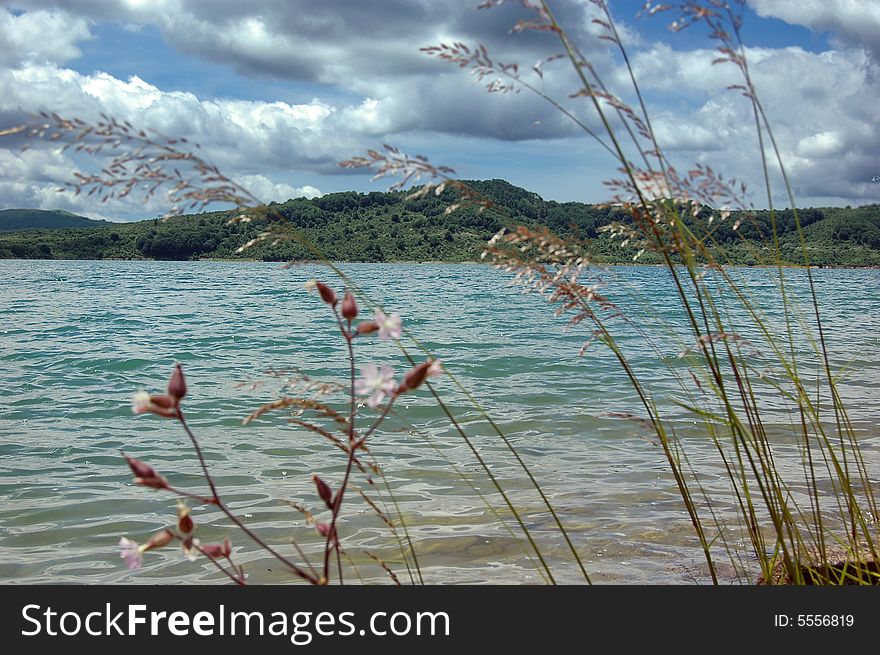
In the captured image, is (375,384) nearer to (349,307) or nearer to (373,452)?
(349,307)

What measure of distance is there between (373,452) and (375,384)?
6093 millimetres

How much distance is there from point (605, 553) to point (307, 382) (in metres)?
3.11

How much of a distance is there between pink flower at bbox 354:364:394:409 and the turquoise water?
1044mm

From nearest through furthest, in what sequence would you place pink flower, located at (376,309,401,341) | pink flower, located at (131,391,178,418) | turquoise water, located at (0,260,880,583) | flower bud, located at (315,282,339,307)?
pink flower, located at (131,391,178,418)
pink flower, located at (376,309,401,341)
flower bud, located at (315,282,339,307)
turquoise water, located at (0,260,880,583)

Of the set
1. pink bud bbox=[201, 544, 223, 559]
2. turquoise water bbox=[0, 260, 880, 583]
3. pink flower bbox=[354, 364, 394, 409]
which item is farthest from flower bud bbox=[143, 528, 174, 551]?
turquoise water bbox=[0, 260, 880, 583]

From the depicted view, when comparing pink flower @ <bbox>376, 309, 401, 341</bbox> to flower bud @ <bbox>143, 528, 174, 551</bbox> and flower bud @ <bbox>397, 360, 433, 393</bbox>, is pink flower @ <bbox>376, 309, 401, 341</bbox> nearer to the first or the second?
flower bud @ <bbox>397, 360, 433, 393</bbox>

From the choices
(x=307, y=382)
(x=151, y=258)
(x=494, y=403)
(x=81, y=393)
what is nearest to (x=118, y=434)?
(x=81, y=393)

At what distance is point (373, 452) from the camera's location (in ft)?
23.6

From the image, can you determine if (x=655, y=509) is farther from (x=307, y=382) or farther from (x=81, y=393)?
(x=81, y=393)

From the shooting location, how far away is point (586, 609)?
1916mm

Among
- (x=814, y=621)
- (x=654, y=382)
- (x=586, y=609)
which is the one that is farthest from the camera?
(x=654, y=382)

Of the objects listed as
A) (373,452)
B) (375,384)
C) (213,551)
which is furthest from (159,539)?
(373,452)

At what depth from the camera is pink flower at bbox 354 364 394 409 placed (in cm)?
121

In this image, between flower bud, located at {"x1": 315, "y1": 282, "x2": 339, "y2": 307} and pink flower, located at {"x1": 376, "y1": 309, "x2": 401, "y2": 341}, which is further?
flower bud, located at {"x1": 315, "y1": 282, "x2": 339, "y2": 307}
